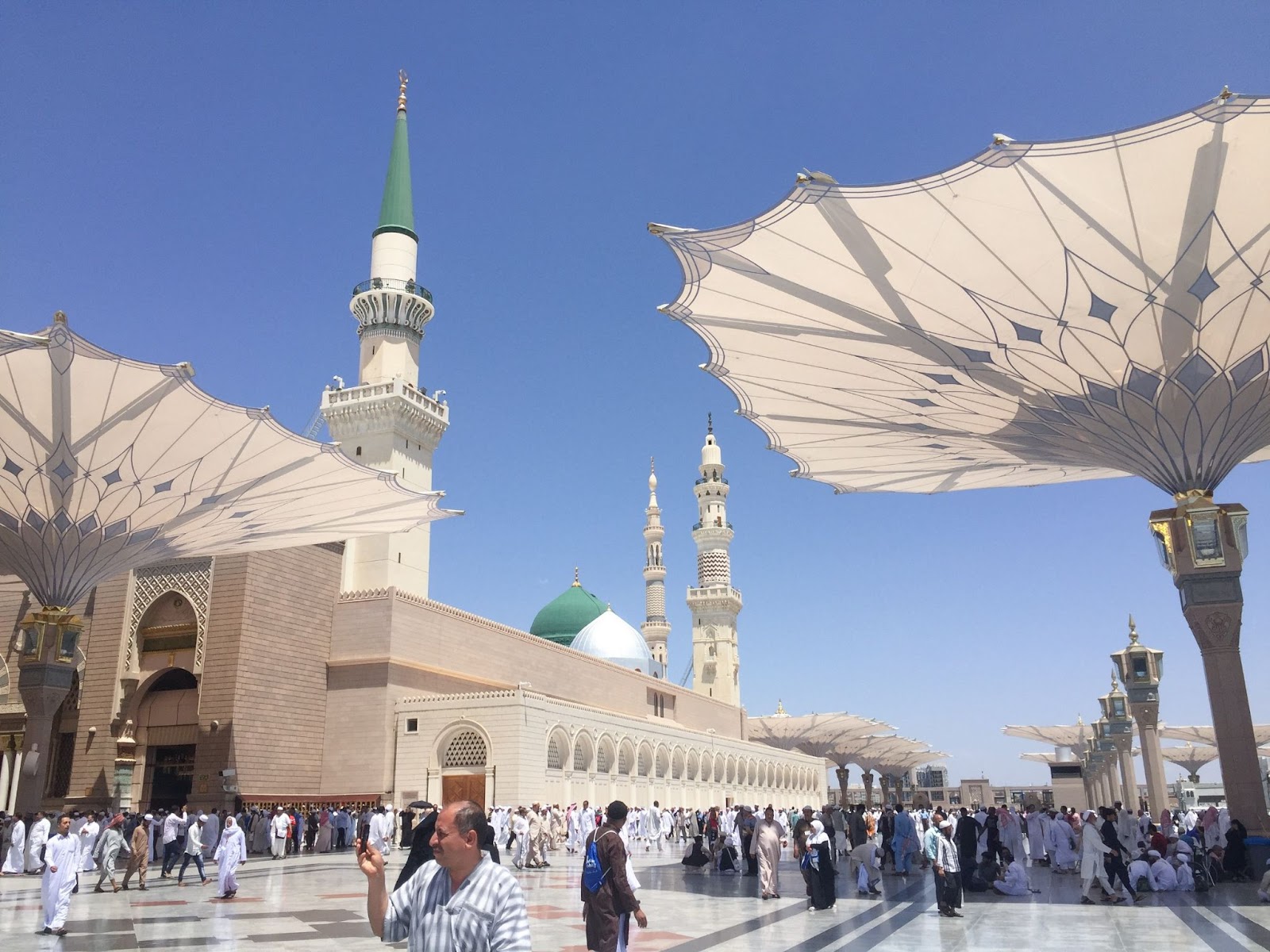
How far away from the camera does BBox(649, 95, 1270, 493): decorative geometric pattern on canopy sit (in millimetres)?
10703

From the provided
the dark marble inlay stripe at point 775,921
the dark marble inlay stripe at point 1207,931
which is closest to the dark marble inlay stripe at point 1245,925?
the dark marble inlay stripe at point 1207,931

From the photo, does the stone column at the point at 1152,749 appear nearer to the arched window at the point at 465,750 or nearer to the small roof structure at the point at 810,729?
the arched window at the point at 465,750

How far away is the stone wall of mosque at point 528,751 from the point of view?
26062 millimetres

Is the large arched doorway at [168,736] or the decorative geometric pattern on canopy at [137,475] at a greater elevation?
the decorative geometric pattern on canopy at [137,475]

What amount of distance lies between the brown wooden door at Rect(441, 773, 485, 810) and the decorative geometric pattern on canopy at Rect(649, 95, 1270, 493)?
47.6ft

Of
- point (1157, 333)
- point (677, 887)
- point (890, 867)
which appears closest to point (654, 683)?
point (890, 867)

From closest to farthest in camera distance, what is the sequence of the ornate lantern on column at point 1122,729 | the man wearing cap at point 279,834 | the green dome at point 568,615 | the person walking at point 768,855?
the person walking at point 768,855
the man wearing cap at point 279,834
the ornate lantern on column at point 1122,729
the green dome at point 568,615

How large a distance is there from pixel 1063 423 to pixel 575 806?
1712cm

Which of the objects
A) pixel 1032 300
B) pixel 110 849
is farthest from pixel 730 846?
pixel 1032 300

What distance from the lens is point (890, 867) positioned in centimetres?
1798

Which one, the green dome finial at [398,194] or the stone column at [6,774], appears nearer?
the stone column at [6,774]

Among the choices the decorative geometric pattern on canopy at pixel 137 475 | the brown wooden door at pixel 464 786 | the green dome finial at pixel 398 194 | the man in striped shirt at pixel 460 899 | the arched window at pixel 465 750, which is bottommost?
the brown wooden door at pixel 464 786

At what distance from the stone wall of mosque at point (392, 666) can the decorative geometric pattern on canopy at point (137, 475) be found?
5.90m

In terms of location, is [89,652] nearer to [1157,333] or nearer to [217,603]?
[217,603]
